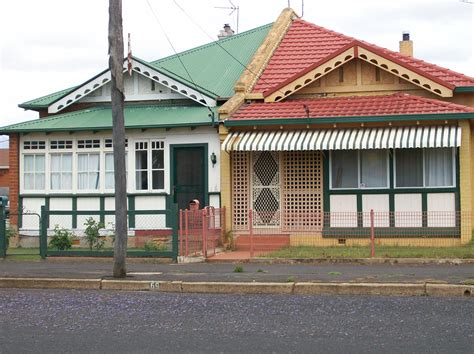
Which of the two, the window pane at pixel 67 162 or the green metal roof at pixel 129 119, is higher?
the green metal roof at pixel 129 119

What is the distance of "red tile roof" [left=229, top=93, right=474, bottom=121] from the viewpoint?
19875 millimetres

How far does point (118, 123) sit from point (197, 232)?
14.3 feet

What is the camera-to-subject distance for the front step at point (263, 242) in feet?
67.1


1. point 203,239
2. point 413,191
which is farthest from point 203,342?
point 413,191

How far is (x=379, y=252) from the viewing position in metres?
18.5

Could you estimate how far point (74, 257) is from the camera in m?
18.8

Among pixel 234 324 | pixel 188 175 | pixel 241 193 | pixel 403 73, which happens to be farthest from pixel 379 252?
pixel 234 324

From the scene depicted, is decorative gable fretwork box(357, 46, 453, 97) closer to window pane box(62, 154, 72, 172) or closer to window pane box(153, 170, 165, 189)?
window pane box(153, 170, 165, 189)

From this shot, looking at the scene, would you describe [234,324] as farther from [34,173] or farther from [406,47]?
[406,47]

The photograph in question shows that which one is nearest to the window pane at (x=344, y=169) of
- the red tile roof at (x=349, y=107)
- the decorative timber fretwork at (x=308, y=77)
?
the red tile roof at (x=349, y=107)

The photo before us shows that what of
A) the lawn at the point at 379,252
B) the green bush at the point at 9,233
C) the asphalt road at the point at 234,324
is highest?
the green bush at the point at 9,233

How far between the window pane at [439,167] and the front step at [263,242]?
3.90 m

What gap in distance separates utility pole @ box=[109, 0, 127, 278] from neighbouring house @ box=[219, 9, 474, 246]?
17.2 feet

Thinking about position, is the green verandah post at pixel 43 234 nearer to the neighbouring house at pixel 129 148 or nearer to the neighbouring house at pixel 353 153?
the neighbouring house at pixel 129 148
